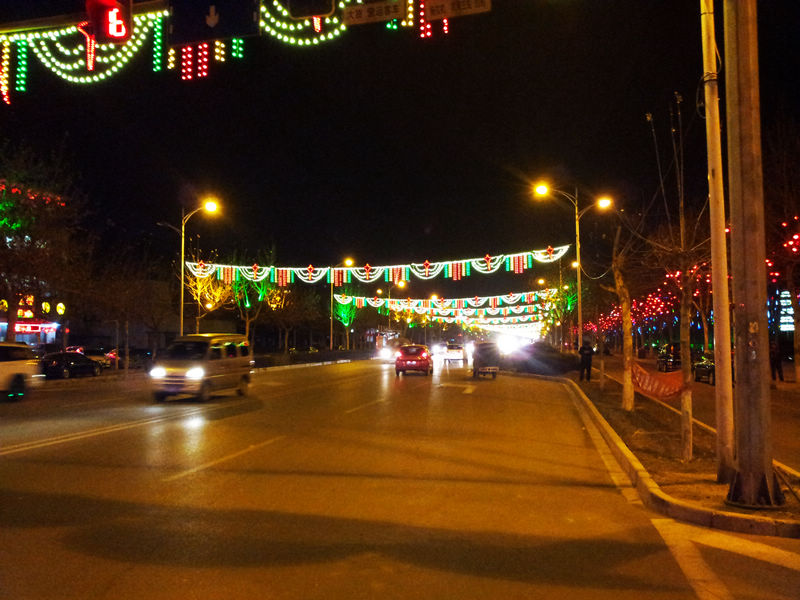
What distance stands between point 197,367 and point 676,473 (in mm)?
13875

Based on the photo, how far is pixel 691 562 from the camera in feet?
20.2

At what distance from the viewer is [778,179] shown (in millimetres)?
23969

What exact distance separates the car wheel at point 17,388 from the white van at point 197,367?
4.39 m

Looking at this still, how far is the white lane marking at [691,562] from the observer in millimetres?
5438

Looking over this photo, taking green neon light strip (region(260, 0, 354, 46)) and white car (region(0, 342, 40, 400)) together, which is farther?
white car (region(0, 342, 40, 400))

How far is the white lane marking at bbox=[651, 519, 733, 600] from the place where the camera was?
544 cm

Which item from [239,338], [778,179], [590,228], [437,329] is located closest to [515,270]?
[590,228]

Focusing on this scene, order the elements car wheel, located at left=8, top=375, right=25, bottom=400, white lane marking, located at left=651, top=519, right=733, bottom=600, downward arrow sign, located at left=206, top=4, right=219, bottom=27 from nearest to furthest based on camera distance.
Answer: white lane marking, located at left=651, top=519, right=733, bottom=600 < downward arrow sign, located at left=206, top=4, right=219, bottom=27 < car wheel, located at left=8, top=375, right=25, bottom=400

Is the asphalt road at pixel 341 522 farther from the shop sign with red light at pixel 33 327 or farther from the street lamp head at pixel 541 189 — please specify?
the shop sign with red light at pixel 33 327

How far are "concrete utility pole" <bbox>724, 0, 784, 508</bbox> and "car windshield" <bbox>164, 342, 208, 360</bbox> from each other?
15.6m

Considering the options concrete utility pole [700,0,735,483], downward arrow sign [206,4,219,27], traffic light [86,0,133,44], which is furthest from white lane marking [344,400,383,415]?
traffic light [86,0,133,44]

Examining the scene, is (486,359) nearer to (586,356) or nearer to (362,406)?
(586,356)

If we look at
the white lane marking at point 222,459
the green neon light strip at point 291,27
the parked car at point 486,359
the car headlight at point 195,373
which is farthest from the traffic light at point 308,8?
the parked car at point 486,359

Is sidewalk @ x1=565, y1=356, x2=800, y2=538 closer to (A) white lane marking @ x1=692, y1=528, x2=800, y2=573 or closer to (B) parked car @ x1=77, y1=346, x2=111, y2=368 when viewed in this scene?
(A) white lane marking @ x1=692, y1=528, x2=800, y2=573
